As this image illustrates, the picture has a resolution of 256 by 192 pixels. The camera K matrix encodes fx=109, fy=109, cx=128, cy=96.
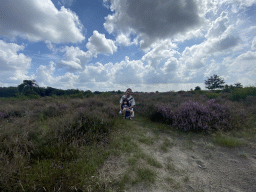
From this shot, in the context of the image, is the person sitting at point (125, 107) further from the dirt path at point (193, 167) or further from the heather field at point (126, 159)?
the dirt path at point (193, 167)

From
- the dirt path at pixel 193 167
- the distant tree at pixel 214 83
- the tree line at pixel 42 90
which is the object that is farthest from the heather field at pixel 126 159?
the distant tree at pixel 214 83

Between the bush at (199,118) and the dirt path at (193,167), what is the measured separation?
983mm

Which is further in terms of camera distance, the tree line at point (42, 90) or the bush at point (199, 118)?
the tree line at point (42, 90)

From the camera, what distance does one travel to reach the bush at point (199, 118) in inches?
189

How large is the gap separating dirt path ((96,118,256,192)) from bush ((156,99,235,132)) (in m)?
0.98

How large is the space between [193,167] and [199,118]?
2.96m

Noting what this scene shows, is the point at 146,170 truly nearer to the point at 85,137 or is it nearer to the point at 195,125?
the point at 85,137

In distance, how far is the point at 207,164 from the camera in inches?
114

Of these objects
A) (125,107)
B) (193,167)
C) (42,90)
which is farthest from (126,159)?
(42,90)

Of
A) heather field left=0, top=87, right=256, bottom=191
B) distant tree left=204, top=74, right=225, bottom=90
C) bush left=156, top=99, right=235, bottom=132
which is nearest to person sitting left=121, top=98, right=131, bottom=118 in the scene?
heather field left=0, top=87, right=256, bottom=191

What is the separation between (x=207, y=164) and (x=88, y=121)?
392cm

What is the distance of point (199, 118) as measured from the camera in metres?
5.09

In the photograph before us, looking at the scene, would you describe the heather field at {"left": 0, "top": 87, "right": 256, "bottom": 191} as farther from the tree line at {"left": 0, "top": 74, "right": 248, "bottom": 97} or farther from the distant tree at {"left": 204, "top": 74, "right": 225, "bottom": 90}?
the distant tree at {"left": 204, "top": 74, "right": 225, "bottom": 90}

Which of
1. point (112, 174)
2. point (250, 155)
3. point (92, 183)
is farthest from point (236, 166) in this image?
point (92, 183)
